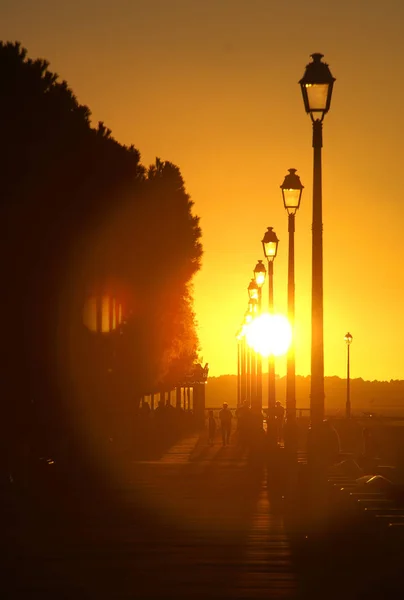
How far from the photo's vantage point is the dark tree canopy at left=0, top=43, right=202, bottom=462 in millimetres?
34406

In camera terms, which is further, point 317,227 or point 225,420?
point 225,420

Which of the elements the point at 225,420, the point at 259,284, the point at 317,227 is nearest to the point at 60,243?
the point at 259,284

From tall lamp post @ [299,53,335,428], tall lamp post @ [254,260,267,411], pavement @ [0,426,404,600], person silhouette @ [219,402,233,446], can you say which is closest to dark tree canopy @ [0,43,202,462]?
pavement @ [0,426,404,600]

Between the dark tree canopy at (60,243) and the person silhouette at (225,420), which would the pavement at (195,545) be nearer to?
the dark tree canopy at (60,243)

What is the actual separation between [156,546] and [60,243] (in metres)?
15.5

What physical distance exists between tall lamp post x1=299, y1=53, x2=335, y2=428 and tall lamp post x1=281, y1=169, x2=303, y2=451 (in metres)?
5.10

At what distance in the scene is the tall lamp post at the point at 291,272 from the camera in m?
25.2

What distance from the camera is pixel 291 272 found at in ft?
93.2

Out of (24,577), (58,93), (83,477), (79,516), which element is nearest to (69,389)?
(83,477)

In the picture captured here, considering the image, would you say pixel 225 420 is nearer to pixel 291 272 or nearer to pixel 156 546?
pixel 291 272

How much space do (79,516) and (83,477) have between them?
12071 millimetres

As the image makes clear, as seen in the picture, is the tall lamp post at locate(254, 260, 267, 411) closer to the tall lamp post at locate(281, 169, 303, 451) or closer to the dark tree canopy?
the dark tree canopy

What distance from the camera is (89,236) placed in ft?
131

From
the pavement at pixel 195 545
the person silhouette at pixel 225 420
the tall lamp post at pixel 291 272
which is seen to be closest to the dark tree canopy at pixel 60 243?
the pavement at pixel 195 545
